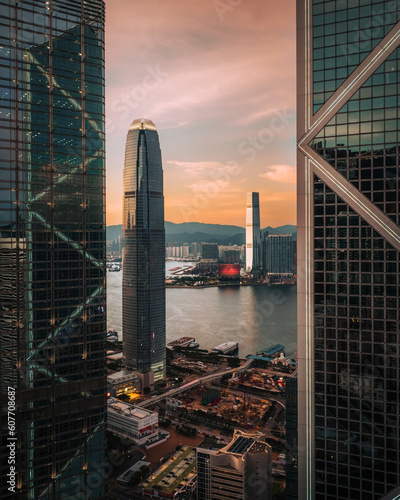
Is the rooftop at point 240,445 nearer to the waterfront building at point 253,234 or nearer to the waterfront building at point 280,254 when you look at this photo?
the waterfront building at point 280,254

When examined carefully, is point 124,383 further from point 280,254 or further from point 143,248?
point 280,254

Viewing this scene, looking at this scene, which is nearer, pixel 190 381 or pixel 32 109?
pixel 32 109

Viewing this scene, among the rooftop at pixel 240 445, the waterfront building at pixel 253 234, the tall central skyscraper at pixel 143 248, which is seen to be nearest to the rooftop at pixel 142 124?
the tall central skyscraper at pixel 143 248

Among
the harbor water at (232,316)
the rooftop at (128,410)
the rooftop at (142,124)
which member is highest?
the rooftop at (142,124)

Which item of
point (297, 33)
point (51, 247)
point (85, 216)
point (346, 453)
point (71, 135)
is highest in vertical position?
point (297, 33)

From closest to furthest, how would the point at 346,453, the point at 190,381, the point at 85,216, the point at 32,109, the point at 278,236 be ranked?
the point at 346,453, the point at 32,109, the point at 85,216, the point at 190,381, the point at 278,236

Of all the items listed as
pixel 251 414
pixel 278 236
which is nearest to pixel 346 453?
pixel 251 414

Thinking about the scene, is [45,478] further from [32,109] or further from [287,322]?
[287,322]
